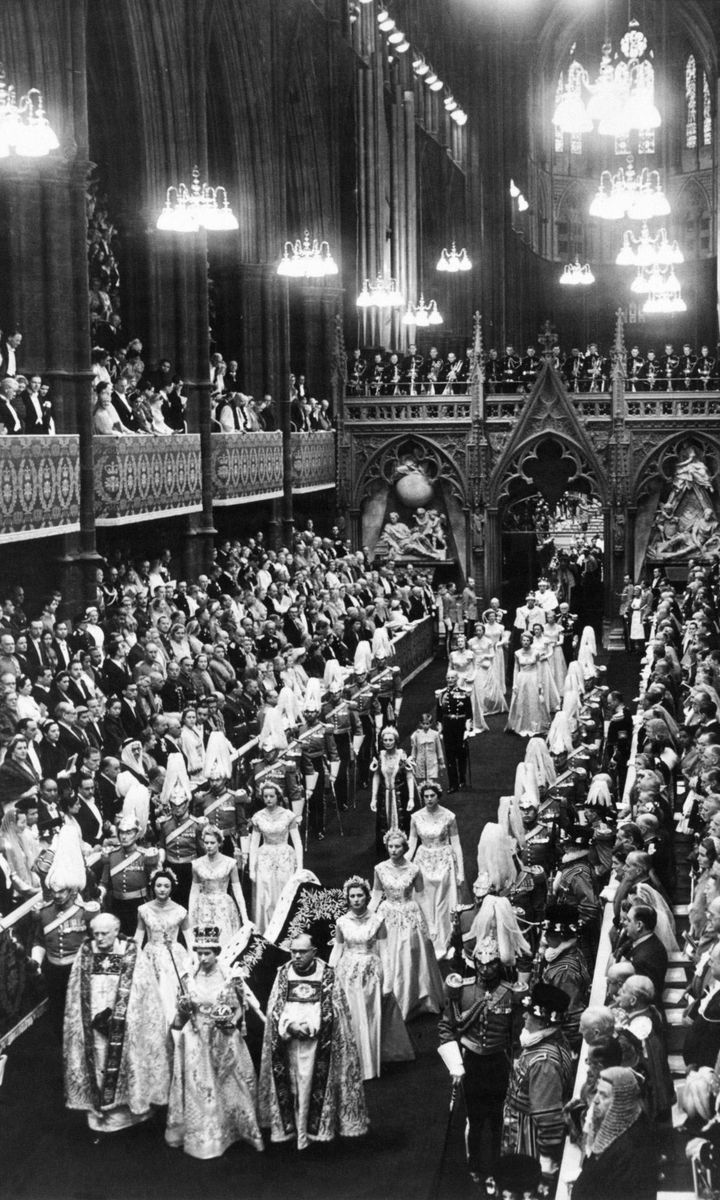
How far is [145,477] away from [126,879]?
1189 cm

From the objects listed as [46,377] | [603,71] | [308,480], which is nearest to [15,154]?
[46,377]

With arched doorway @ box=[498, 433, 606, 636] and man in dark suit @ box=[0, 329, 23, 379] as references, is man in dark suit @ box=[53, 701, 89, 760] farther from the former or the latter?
arched doorway @ box=[498, 433, 606, 636]

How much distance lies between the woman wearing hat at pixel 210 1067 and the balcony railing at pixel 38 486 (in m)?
10.1

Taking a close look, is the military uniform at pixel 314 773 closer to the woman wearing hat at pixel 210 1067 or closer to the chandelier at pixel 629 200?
the woman wearing hat at pixel 210 1067

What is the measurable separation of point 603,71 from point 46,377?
18.6 meters

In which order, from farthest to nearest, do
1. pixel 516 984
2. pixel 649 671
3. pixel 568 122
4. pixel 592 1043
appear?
pixel 568 122, pixel 649 671, pixel 516 984, pixel 592 1043

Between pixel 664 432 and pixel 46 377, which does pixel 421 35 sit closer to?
pixel 664 432

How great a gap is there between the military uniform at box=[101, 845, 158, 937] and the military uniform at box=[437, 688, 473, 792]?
708 cm

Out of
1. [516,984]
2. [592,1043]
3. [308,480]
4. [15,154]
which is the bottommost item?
[516,984]

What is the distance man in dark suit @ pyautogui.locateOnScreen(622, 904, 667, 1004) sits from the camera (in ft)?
32.0

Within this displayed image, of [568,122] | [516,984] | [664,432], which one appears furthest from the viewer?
[568,122]

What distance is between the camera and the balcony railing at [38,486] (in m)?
19.1

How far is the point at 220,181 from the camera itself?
3047 centimetres

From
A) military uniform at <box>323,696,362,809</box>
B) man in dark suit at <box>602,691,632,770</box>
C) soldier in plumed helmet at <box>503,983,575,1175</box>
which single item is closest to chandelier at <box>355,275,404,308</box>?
military uniform at <box>323,696,362,809</box>
